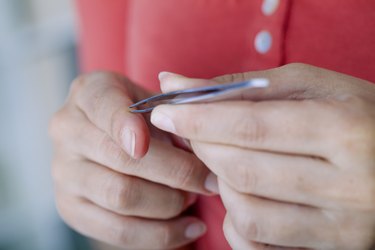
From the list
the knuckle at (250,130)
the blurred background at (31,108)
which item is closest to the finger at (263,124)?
the knuckle at (250,130)

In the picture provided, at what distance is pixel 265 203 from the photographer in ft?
1.13

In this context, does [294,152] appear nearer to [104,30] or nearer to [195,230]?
[195,230]

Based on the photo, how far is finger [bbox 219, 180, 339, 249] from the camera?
33 centimetres

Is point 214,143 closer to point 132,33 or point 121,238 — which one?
point 121,238

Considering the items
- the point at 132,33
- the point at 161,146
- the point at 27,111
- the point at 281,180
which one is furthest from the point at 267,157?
the point at 27,111

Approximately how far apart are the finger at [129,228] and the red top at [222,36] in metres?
0.04

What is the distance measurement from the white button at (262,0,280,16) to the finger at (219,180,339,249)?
21 cm

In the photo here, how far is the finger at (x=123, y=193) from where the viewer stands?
47cm

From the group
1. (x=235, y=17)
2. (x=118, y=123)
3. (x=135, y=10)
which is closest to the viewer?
(x=118, y=123)

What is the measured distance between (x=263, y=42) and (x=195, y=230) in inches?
9.4

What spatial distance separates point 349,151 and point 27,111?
1224mm

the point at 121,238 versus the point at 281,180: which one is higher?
the point at 281,180

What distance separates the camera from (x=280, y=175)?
1.05ft

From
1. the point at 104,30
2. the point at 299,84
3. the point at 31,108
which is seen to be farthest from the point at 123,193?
the point at 31,108
